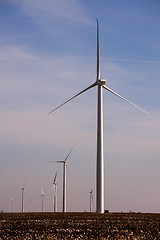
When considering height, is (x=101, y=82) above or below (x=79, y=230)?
above

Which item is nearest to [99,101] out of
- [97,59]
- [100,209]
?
[97,59]

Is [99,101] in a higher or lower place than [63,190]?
higher

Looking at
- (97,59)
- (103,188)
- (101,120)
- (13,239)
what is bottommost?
(13,239)

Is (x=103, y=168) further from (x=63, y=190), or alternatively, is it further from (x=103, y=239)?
(x=103, y=239)

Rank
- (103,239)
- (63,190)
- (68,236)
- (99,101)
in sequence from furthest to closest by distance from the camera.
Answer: (63,190) < (99,101) < (68,236) < (103,239)

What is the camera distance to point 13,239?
21219 mm

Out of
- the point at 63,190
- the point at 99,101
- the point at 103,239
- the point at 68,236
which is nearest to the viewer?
the point at 103,239

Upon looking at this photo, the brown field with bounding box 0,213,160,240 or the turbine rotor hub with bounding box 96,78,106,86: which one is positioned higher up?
the turbine rotor hub with bounding box 96,78,106,86

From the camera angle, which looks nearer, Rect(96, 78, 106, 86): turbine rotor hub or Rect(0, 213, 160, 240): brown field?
Rect(0, 213, 160, 240): brown field

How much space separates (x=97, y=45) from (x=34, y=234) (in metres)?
50.7

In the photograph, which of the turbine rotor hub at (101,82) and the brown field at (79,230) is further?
the turbine rotor hub at (101,82)

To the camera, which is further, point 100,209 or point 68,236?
point 100,209

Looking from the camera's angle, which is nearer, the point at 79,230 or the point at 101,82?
the point at 79,230

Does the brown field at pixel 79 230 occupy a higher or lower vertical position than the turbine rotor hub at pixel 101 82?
lower
